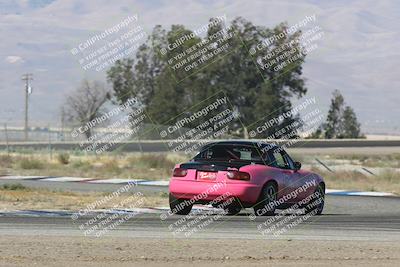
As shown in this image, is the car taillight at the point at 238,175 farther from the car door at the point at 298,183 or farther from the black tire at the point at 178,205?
the car door at the point at 298,183

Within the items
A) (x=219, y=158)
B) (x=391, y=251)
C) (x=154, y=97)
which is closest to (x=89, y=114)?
(x=154, y=97)

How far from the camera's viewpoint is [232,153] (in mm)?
18328

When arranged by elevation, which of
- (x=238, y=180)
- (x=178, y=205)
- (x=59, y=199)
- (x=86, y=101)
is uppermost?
(x=238, y=180)

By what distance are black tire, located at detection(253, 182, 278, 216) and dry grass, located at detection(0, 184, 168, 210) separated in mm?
4284

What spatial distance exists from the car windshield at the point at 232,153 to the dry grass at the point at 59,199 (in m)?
3.71

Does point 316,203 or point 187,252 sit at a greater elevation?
point 187,252

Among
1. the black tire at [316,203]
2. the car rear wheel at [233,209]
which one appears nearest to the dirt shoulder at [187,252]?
the car rear wheel at [233,209]

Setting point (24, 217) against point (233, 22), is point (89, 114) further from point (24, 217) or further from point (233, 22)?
point (24, 217)

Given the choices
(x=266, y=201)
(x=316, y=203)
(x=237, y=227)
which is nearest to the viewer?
(x=237, y=227)

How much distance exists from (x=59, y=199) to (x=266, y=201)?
6.94 m

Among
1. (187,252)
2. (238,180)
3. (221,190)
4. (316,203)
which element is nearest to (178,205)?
(221,190)

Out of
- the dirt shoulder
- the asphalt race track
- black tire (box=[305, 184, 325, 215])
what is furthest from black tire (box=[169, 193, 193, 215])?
the dirt shoulder

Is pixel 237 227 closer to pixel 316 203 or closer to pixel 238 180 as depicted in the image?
pixel 238 180

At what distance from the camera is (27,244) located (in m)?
12.8
